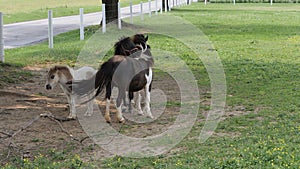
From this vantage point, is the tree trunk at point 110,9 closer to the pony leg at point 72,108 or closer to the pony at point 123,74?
the pony at point 123,74

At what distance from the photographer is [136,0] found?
217 feet

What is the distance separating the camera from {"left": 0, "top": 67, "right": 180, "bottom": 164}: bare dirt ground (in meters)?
7.05

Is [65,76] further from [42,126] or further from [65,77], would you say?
[42,126]

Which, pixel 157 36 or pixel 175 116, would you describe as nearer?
pixel 175 116

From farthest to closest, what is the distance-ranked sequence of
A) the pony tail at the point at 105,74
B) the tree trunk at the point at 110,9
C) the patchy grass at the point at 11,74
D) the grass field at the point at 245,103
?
the tree trunk at the point at 110,9 → the patchy grass at the point at 11,74 → the pony tail at the point at 105,74 → the grass field at the point at 245,103

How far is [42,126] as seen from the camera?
8.23m

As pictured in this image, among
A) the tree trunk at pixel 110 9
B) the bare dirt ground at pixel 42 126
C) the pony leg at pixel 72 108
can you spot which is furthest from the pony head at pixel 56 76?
the tree trunk at pixel 110 9

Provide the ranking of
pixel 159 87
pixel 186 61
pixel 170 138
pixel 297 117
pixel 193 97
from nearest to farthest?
pixel 170 138 < pixel 297 117 < pixel 193 97 < pixel 159 87 < pixel 186 61

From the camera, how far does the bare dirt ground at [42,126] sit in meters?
7.05

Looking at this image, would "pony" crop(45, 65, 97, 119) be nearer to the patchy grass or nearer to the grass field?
the grass field

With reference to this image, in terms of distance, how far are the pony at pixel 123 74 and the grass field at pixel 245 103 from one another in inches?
44.4

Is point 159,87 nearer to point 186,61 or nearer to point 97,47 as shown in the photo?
point 186,61

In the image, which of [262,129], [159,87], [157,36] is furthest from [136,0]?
[262,129]

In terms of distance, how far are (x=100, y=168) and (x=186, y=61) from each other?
376 inches
